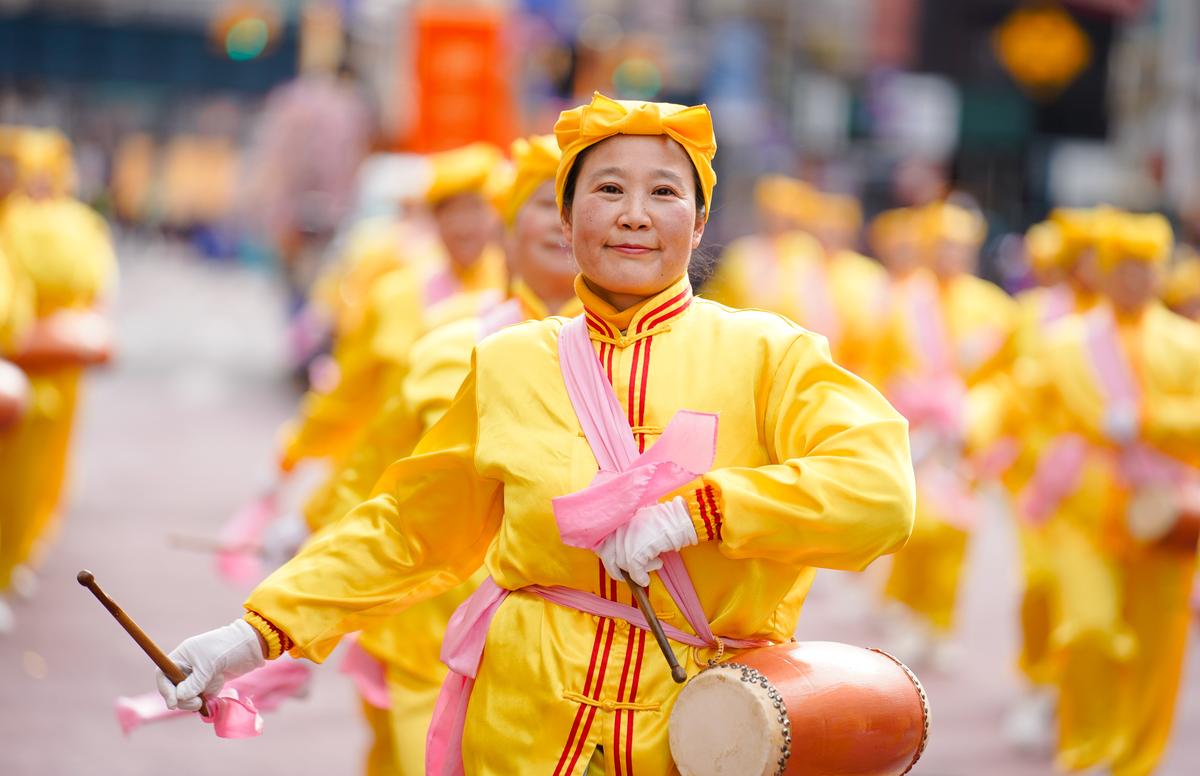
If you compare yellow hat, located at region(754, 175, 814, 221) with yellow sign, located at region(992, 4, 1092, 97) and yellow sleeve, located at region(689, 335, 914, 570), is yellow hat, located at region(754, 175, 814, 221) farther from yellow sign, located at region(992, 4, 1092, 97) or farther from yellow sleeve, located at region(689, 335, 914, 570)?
yellow sign, located at region(992, 4, 1092, 97)

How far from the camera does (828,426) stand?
10.9ft

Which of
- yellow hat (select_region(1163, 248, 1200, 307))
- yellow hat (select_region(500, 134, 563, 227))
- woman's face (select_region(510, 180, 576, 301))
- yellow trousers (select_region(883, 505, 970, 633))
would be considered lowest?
yellow trousers (select_region(883, 505, 970, 633))

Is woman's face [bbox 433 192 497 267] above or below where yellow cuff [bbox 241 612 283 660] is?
above

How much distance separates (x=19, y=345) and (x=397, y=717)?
203 inches

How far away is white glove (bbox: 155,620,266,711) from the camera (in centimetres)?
347

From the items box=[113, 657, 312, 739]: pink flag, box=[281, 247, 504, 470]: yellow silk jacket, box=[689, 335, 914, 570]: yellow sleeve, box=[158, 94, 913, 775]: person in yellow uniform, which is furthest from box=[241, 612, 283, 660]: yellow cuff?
box=[281, 247, 504, 470]: yellow silk jacket

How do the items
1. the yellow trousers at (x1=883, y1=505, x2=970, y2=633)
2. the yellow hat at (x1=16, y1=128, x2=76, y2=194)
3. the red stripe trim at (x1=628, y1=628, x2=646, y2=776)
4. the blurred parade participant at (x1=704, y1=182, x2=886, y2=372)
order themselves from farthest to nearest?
the blurred parade participant at (x1=704, y1=182, x2=886, y2=372), the yellow trousers at (x1=883, y1=505, x2=970, y2=633), the yellow hat at (x1=16, y1=128, x2=76, y2=194), the red stripe trim at (x1=628, y1=628, x2=646, y2=776)

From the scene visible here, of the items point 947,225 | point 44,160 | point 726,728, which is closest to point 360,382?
point 726,728

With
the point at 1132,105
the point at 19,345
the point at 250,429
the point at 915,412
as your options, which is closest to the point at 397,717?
the point at 19,345

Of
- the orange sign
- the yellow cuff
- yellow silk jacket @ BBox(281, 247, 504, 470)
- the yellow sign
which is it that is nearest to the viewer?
the yellow cuff

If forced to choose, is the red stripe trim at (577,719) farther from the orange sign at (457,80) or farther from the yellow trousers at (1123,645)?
the orange sign at (457,80)

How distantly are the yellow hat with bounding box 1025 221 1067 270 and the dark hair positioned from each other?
545 centimetres

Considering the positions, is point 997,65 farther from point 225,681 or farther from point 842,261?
point 225,681

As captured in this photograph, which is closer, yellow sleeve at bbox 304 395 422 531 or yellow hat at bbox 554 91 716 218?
yellow hat at bbox 554 91 716 218
